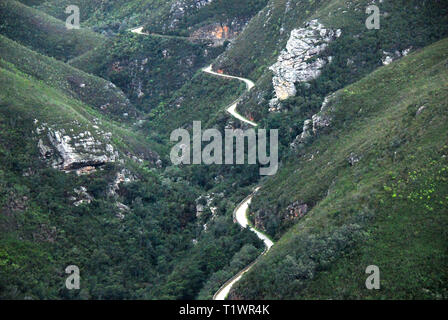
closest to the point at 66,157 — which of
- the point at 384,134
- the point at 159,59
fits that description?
the point at 384,134

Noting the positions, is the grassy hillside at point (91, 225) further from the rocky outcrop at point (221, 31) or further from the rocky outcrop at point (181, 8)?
the rocky outcrop at point (181, 8)

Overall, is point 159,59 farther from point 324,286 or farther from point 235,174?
point 324,286

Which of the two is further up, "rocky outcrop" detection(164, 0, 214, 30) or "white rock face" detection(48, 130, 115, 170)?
"rocky outcrop" detection(164, 0, 214, 30)

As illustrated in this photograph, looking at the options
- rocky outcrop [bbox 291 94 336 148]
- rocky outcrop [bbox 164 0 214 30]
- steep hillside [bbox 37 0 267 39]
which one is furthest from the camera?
rocky outcrop [bbox 164 0 214 30]

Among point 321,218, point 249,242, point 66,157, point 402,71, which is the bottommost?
point 249,242

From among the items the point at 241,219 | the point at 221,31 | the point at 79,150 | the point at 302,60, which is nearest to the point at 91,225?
the point at 79,150

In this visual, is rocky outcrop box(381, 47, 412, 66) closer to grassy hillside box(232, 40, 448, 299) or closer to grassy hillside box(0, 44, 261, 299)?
grassy hillside box(232, 40, 448, 299)

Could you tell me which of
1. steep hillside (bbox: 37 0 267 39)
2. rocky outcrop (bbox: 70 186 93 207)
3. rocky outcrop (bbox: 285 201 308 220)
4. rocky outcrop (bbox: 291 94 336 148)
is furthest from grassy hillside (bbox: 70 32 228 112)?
rocky outcrop (bbox: 285 201 308 220)
